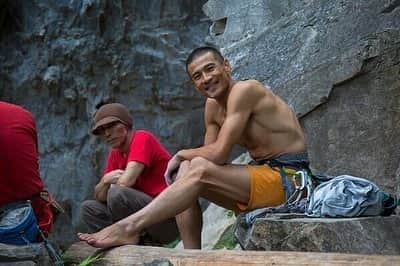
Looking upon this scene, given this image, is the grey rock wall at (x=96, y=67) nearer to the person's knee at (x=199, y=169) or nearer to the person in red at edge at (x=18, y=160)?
the person's knee at (x=199, y=169)

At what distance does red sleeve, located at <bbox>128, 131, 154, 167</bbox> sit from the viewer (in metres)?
4.64

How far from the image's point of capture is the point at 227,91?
4.16 metres

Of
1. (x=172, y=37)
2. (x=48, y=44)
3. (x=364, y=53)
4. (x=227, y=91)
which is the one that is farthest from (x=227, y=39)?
(x=48, y=44)

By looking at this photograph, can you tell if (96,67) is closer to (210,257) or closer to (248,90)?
(248,90)

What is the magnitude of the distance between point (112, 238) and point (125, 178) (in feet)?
3.61

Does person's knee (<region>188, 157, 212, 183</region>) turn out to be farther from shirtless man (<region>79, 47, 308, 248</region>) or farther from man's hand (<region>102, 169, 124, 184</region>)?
man's hand (<region>102, 169, 124, 184</region>)

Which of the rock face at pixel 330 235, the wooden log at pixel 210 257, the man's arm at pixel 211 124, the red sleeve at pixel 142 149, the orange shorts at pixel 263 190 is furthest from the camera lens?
the red sleeve at pixel 142 149

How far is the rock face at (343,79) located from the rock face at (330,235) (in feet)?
4.35

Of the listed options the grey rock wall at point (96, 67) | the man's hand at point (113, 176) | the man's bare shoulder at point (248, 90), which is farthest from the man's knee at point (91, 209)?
the grey rock wall at point (96, 67)

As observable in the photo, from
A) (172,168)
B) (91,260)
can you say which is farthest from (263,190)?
(91,260)

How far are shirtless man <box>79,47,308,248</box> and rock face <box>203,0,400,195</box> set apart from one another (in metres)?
0.79

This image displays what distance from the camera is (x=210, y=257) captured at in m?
3.09

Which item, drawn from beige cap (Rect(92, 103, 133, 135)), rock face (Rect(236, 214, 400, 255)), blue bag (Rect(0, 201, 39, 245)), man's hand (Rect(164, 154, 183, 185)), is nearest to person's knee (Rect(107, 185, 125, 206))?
beige cap (Rect(92, 103, 133, 135))

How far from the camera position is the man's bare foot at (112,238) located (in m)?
3.45
